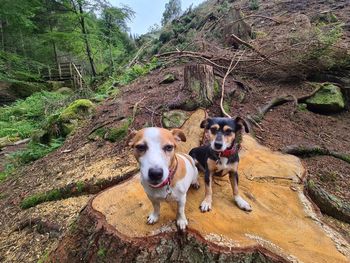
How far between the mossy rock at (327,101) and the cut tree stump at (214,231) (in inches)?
146

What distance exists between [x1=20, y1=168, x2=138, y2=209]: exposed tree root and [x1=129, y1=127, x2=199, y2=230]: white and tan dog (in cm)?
130

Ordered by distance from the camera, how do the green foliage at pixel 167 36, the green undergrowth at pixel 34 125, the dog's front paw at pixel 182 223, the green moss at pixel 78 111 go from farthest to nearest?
the green foliage at pixel 167 36 < the green moss at pixel 78 111 < the green undergrowth at pixel 34 125 < the dog's front paw at pixel 182 223

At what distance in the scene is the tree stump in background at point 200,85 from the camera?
4.91m

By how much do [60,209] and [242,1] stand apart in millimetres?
13729

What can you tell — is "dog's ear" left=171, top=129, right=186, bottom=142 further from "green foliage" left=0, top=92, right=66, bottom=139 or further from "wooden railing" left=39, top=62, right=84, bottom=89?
"wooden railing" left=39, top=62, right=84, bottom=89

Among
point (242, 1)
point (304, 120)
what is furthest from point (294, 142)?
point (242, 1)

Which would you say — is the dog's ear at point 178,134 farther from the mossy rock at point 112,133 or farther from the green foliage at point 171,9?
the green foliage at point 171,9

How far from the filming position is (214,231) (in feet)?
7.50

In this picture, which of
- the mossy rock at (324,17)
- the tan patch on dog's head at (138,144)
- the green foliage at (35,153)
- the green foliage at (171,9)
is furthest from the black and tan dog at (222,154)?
the green foliage at (171,9)

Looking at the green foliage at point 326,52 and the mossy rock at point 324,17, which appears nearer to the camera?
the green foliage at point 326,52

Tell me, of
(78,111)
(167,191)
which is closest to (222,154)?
(167,191)

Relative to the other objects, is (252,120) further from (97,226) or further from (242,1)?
(242,1)

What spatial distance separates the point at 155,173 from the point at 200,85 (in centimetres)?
326

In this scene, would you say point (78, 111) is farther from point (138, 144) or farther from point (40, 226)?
point (138, 144)
